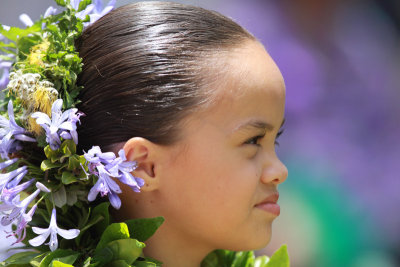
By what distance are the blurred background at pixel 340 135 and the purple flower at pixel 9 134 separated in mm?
2391

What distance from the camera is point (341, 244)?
396cm

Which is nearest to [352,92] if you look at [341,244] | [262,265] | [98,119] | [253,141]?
[341,244]

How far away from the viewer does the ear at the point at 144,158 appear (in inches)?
67.5

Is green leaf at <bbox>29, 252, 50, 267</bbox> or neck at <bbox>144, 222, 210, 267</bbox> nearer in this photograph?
green leaf at <bbox>29, 252, 50, 267</bbox>

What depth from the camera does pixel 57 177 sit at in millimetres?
1676

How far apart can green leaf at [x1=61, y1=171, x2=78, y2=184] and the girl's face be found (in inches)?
9.8

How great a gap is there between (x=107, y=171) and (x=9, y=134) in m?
0.32

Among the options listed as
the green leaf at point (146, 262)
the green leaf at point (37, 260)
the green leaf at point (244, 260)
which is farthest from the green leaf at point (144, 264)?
the green leaf at point (244, 260)

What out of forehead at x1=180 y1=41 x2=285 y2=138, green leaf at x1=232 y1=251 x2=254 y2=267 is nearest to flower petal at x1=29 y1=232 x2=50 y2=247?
forehead at x1=180 y1=41 x2=285 y2=138

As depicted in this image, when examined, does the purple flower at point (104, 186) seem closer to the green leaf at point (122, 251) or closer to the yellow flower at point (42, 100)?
the green leaf at point (122, 251)

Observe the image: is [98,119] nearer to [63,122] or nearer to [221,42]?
[63,122]

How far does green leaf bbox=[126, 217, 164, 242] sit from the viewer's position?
169cm

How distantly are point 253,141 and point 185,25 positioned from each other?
0.42 meters

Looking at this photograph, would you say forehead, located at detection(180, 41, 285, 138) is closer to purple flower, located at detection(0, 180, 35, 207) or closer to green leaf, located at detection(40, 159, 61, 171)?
green leaf, located at detection(40, 159, 61, 171)
